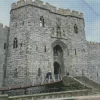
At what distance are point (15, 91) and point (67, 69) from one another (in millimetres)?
6595

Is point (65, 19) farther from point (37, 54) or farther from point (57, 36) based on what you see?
point (37, 54)

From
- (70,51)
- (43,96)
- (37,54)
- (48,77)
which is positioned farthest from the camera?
(70,51)

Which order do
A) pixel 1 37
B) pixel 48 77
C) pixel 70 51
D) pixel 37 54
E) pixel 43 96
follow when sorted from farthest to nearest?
pixel 70 51 → pixel 1 37 → pixel 37 54 → pixel 48 77 → pixel 43 96

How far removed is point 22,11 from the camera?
74.6 feet

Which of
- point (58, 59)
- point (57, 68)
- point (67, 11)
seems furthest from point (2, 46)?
point (67, 11)

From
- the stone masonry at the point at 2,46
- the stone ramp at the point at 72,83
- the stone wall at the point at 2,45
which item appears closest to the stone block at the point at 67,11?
the stone masonry at the point at 2,46

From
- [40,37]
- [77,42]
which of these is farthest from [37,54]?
[77,42]

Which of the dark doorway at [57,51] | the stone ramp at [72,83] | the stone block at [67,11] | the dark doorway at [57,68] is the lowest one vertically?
the stone ramp at [72,83]

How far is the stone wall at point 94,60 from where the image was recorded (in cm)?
2854

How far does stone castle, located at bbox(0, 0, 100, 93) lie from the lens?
21.0 meters

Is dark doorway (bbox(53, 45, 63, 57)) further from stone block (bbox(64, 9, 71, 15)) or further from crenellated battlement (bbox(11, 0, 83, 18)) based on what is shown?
stone block (bbox(64, 9, 71, 15))

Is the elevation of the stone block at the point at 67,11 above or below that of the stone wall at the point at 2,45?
above

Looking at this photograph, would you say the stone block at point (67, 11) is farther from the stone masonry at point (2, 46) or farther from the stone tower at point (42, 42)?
the stone masonry at point (2, 46)

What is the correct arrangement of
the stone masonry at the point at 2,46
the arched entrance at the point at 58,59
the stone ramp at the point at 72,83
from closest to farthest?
the stone ramp at the point at 72,83, the stone masonry at the point at 2,46, the arched entrance at the point at 58,59
